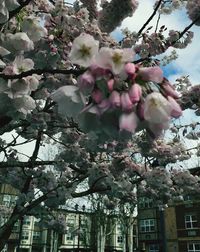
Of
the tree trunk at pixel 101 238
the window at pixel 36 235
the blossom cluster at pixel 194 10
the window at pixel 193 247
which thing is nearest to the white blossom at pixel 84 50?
the blossom cluster at pixel 194 10

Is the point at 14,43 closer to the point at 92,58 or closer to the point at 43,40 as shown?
the point at 92,58

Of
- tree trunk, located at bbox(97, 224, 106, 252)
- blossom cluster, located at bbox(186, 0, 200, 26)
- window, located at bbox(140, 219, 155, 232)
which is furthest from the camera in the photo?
window, located at bbox(140, 219, 155, 232)

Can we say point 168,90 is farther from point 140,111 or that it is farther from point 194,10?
point 194,10

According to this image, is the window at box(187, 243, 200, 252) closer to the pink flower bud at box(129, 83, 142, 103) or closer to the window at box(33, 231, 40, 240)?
the window at box(33, 231, 40, 240)

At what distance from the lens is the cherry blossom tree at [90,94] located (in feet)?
4.23

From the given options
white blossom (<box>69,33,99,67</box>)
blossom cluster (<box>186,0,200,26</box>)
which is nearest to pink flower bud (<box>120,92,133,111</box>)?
white blossom (<box>69,33,99,67</box>)

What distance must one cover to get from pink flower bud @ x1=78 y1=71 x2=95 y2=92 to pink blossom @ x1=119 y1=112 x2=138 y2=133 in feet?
0.60

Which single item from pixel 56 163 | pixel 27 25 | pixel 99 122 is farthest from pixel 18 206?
pixel 99 122

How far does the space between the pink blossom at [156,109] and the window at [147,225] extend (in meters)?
44.8

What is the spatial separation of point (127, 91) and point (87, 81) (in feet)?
0.52

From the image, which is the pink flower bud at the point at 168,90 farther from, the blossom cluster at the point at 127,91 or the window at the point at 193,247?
the window at the point at 193,247

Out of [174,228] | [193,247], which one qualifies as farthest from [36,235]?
[193,247]

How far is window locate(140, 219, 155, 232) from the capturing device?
1727 inches

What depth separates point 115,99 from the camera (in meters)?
1.25
